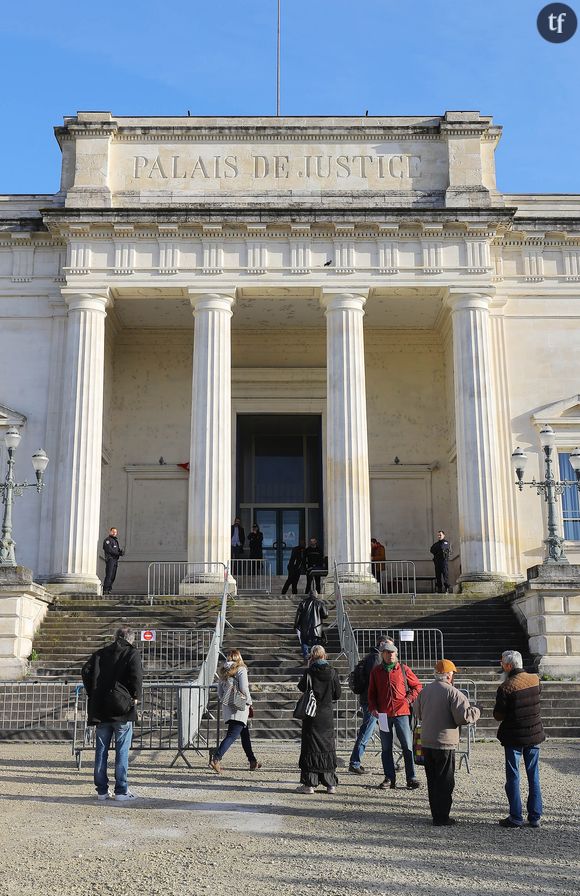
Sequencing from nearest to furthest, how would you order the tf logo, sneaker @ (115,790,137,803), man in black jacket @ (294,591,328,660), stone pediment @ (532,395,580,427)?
sneaker @ (115,790,137,803), the tf logo, man in black jacket @ (294,591,328,660), stone pediment @ (532,395,580,427)

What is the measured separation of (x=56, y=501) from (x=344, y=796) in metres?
16.1

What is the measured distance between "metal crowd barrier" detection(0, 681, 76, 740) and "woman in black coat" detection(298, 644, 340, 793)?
5.38 metres

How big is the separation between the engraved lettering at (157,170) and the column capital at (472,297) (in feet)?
26.2

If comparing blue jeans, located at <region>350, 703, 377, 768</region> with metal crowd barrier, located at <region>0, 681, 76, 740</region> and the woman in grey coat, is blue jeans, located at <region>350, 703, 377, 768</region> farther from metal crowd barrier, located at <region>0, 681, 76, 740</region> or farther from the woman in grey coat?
metal crowd barrier, located at <region>0, 681, 76, 740</region>

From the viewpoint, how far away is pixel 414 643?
19.9 metres

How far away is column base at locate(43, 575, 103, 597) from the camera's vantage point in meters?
23.3

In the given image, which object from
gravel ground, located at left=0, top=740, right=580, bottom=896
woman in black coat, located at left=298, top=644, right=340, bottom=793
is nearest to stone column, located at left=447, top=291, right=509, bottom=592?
gravel ground, located at left=0, top=740, right=580, bottom=896

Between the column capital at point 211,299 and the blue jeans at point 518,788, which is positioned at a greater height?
the column capital at point 211,299

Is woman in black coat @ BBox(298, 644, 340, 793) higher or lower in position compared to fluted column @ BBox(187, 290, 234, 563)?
lower

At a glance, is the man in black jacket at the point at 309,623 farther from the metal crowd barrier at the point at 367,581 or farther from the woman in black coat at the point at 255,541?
the woman in black coat at the point at 255,541

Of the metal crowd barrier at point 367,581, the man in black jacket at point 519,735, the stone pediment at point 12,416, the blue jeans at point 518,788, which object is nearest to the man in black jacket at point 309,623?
the metal crowd barrier at point 367,581

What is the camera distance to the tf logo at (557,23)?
13.3 m

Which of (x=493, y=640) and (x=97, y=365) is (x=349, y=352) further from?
(x=493, y=640)

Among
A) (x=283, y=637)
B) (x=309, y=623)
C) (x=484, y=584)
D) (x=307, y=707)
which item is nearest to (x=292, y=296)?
(x=484, y=584)
